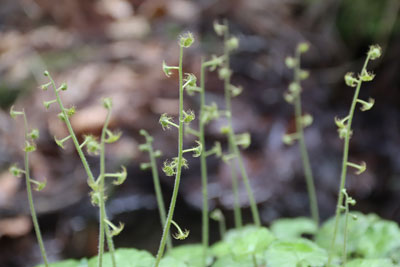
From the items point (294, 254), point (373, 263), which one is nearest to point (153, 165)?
point (294, 254)

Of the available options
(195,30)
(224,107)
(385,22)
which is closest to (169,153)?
(224,107)

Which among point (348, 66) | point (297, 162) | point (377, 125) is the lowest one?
point (297, 162)

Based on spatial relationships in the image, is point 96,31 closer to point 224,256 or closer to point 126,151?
point 126,151

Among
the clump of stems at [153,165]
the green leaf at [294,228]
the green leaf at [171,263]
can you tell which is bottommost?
the green leaf at [294,228]

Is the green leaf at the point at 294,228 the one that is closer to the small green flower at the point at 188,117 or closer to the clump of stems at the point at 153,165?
the clump of stems at the point at 153,165

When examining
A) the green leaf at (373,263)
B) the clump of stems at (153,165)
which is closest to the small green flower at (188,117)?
the clump of stems at (153,165)

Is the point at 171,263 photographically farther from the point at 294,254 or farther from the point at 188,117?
the point at 188,117
